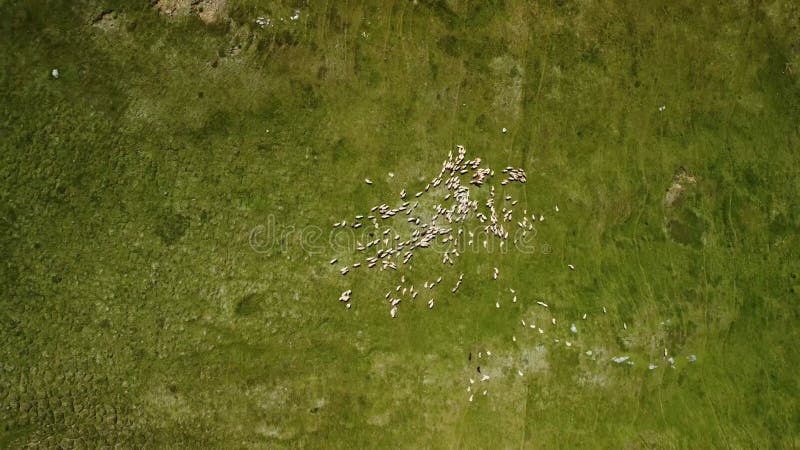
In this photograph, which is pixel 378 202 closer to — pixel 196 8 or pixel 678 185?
pixel 196 8

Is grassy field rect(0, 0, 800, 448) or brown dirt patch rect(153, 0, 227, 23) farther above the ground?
brown dirt patch rect(153, 0, 227, 23)

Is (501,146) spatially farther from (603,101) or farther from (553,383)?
(553,383)

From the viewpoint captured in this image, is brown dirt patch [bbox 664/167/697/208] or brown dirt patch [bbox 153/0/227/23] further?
brown dirt patch [bbox 664/167/697/208]

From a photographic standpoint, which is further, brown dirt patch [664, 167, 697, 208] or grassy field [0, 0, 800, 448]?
brown dirt patch [664, 167, 697, 208]

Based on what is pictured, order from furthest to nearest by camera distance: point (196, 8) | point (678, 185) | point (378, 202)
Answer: point (678, 185) → point (378, 202) → point (196, 8)

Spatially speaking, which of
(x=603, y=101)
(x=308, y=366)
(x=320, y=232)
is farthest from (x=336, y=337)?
(x=603, y=101)

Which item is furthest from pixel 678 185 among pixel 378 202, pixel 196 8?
pixel 196 8

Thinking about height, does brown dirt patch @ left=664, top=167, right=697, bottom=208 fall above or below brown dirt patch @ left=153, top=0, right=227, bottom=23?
below

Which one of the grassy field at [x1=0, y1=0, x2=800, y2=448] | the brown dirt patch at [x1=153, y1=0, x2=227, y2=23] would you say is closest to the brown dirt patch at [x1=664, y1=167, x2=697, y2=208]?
the grassy field at [x1=0, y1=0, x2=800, y2=448]

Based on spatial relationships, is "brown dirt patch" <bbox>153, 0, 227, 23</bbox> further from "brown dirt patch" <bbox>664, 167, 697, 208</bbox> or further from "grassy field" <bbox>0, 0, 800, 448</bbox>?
"brown dirt patch" <bbox>664, 167, 697, 208</bbox>
